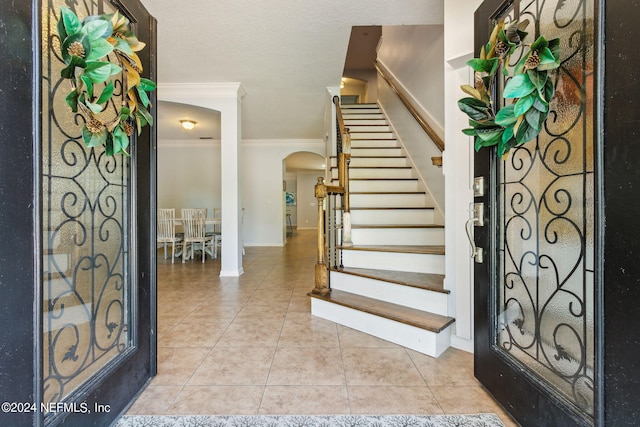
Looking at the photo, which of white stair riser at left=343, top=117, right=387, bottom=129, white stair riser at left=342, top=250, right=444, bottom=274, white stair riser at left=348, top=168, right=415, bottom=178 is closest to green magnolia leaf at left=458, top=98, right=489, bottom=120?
white stair riser at left=342, top=250, right=444, bottom=274

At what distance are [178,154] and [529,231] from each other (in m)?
7.91

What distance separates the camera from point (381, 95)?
627 centimetres

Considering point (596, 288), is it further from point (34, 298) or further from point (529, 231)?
point (34, 298)

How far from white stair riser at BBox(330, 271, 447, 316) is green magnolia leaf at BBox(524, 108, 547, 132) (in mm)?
1315

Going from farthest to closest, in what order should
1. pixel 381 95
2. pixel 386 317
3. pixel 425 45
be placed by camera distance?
pixel 381 95, pixel 425 45, pixel 386 317

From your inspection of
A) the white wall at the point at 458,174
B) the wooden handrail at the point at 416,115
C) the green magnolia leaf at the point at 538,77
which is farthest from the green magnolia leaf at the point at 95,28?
the wooden handrail at the point at 416,115

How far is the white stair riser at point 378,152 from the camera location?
4.61 metres

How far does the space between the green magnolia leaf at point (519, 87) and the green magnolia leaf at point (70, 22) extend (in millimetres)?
1514

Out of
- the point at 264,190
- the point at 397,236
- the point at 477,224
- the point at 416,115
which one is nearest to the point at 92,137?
the point at 477,224

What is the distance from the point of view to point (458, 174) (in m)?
1.96

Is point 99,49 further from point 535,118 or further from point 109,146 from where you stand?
point 535,118

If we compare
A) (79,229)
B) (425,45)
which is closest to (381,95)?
(425,45)

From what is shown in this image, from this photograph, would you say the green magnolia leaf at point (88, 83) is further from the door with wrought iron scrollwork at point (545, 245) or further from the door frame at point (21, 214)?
the door with wrought iron scrollwork at point (545, 245)

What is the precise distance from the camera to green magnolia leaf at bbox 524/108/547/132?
1.08 meters
